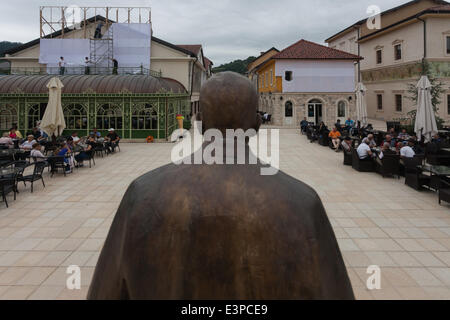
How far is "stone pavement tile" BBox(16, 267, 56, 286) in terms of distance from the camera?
4711 millimetres

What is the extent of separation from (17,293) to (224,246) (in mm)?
4170

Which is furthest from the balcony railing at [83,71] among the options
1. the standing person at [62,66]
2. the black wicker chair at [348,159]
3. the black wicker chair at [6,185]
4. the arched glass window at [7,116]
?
the black wicker chair at [6,185]

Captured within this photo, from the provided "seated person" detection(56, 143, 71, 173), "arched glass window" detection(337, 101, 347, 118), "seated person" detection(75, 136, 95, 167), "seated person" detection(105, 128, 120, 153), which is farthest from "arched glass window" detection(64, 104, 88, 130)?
"arched glass window" detection(337, 101, 347, 118)

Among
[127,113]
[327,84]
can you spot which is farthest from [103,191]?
[327,84]

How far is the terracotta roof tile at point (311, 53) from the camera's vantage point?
102 ft

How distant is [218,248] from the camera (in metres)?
1.43

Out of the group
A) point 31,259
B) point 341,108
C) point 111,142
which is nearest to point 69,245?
point 31,259

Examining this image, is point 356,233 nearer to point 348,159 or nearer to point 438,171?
point 438,171

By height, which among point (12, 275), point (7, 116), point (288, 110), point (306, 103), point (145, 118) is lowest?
point (12, 275)

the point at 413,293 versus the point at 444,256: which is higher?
the point at 444,256

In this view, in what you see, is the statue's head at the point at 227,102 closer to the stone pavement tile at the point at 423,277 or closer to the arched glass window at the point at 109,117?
the stone pavement tile at the point at 423,277

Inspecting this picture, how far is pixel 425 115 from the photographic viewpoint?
493 inches

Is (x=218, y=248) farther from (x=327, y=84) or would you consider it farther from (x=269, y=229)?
(x=327, y=84)
